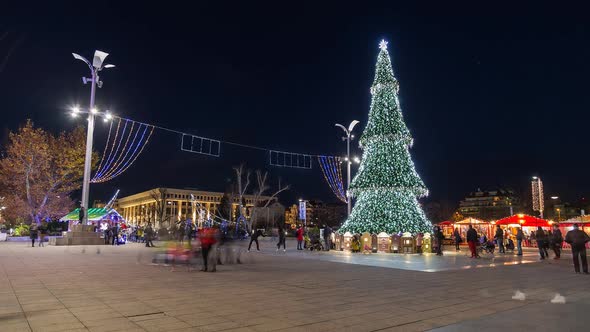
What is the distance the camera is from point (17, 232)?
49250mm

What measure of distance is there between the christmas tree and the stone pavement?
11.6 metres

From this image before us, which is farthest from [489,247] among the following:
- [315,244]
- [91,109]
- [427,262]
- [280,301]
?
[91,109]

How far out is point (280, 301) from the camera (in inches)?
317

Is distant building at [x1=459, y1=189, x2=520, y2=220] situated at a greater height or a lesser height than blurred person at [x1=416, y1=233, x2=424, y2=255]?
greater

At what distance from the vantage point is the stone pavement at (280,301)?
619 centimetres

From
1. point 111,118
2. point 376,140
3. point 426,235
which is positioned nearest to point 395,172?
point 376,140

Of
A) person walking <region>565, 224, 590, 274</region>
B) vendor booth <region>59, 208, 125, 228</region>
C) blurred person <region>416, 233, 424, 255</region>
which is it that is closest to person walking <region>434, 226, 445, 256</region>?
blurred person <region>416, 233, 424, 255</region>

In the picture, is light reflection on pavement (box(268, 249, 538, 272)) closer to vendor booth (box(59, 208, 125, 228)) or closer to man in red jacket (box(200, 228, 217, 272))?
man in red jacket (box(200, 228, 217, 272))

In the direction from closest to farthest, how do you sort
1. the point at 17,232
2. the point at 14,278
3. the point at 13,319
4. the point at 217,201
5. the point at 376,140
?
the point at 13,319 → the point at 14,278 → the point at 376,140 → the point at 17,232 → the point at 217,201

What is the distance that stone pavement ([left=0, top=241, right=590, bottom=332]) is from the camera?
6.19 metres

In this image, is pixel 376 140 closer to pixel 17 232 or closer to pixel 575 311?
pixel 575 311

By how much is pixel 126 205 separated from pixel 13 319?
166081 mm

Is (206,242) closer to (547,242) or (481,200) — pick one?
(547,242)

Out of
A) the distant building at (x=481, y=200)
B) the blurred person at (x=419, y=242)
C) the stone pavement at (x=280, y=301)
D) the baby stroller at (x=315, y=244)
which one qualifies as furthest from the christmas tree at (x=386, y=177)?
the distant building at (x=481, y=200)
